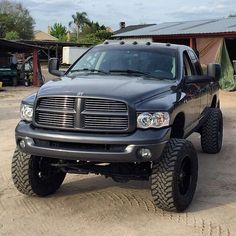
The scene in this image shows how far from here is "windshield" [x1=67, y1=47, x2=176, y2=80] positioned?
248 inches

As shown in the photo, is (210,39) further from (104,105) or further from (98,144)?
(98,144)

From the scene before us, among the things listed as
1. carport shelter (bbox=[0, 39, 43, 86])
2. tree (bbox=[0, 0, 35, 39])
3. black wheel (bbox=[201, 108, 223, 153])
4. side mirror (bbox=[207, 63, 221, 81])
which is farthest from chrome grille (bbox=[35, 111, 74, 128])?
tree (bbox=[0, 0, 35, 39])

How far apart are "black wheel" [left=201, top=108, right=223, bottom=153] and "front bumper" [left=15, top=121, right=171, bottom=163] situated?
3.14m

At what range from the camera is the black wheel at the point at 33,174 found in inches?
225

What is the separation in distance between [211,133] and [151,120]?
338 cm

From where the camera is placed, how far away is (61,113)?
5.18 metres

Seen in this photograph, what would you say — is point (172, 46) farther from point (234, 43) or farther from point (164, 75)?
point (234, 43)

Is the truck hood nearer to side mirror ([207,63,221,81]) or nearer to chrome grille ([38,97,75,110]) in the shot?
chrome grille ([38,97,75,110])

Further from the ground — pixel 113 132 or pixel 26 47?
pixel 26 47

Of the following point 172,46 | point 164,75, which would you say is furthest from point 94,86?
point 172,46

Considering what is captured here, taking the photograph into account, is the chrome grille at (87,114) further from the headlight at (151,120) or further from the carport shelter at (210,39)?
the carport shelter at (210,39)

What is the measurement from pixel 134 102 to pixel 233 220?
159 centimetres

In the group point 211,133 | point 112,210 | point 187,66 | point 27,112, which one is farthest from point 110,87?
point 211,133

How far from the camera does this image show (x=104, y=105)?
5055 mm
